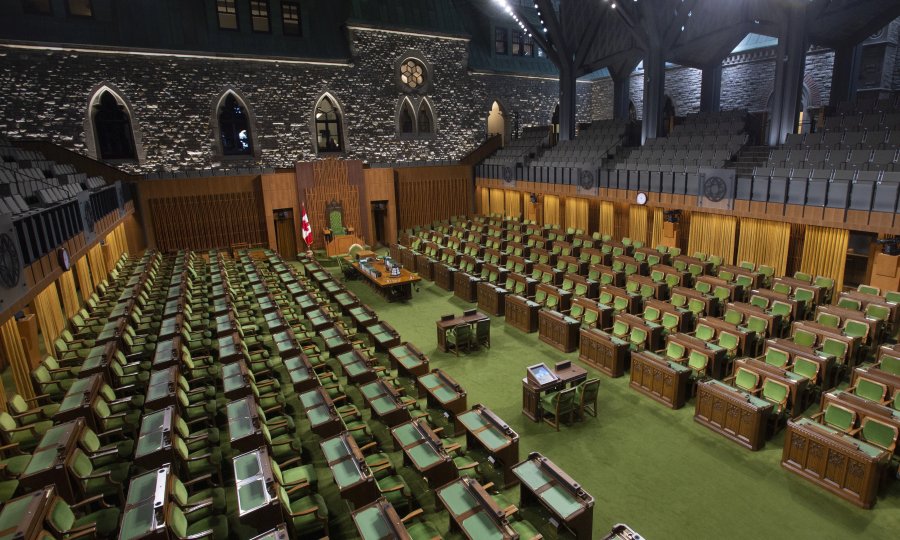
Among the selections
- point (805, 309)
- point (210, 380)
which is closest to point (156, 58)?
point (210, 380)

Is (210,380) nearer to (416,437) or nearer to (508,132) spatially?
(416,437)

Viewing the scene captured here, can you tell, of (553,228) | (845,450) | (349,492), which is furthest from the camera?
(553,228)

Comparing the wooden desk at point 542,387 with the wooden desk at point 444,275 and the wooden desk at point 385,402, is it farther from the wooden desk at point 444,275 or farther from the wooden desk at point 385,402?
the wooden desk at point 444,275

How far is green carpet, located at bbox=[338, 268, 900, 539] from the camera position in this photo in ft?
17.8

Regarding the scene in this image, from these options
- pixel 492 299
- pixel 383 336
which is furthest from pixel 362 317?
pixel 492 299

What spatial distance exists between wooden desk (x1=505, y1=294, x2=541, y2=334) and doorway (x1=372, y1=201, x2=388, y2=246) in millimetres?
11923

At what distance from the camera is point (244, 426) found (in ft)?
20.1

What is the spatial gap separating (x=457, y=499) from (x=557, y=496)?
3.44 ft

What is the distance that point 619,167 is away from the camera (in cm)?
1728

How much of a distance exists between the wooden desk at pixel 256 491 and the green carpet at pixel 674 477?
6.40ft

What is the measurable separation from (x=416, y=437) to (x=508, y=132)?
22578 millimetres

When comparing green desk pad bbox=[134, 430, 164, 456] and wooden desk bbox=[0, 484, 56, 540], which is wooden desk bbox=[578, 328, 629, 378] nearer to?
green desk pad bbox=[134, 430, 164, 456]

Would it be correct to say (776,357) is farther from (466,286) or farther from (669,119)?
(669,119)

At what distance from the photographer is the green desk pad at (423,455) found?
556 cm
